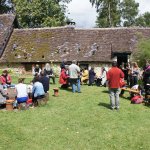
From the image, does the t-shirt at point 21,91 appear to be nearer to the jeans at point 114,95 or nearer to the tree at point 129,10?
the jeans at point 114,95

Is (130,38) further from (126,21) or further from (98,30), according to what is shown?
(126,21)

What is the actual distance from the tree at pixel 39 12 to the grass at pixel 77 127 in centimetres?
2935

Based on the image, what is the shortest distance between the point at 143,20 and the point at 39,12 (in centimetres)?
2722

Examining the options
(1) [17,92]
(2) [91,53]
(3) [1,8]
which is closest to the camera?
(1) [17,92]

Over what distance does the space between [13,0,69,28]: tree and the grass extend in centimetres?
2935

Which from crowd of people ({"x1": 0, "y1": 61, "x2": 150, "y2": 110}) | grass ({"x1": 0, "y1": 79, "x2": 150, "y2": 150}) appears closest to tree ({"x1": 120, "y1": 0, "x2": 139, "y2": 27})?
crowd of people ({"x1": 0, "y1": 61, "x2": 150, "y2": 110})

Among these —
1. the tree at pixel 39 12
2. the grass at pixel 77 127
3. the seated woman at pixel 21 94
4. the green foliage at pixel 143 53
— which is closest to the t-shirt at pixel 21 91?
the seated woman at pixel 21 94

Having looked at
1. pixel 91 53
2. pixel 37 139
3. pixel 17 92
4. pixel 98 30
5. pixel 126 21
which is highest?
pixel 126 21

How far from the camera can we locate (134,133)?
44.7 feet

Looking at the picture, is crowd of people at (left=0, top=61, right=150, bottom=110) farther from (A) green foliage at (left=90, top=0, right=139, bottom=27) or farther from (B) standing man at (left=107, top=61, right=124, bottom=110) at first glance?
(A) green foliage at (left=90, top=0, right=139, bottom=27)

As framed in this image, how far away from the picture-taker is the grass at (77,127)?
12.4 m

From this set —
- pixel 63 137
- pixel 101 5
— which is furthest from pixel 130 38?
pixel 63 137

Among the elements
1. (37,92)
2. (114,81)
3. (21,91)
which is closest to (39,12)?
(37,92)

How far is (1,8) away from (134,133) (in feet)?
144
